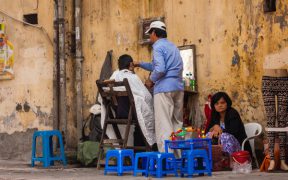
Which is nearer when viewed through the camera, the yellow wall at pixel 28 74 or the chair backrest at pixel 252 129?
the chair backrest at pixel 252 129

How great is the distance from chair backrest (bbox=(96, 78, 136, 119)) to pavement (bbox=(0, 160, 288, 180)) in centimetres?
91

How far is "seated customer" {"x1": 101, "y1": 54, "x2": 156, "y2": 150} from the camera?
9.59 meters

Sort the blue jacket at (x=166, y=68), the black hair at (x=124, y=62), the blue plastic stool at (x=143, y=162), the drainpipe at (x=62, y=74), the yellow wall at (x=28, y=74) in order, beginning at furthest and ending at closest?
1. the yellow wall at (x=28, y=74)
2. the drainpipe at (x=62, y=74)
3. the black hair at (x=124, y=62)
4. the blue jacket at (x=166, y=68)
5. the blue plastic stool at (x=143, y=162)

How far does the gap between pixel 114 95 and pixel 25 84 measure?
11.0ft

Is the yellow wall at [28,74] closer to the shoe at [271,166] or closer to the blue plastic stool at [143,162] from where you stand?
the blue plastic stool at [143,162]

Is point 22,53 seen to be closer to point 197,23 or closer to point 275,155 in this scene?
point 197,23

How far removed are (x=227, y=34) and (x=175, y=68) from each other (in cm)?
133

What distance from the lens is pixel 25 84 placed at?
12.7 meters

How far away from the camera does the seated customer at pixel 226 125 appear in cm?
932

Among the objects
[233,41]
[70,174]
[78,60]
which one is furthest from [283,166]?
[78,60]

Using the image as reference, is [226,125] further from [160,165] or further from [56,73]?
[56,73]

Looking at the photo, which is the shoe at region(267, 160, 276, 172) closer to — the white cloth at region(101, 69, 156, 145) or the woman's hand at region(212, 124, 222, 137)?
the woman's hand at region(212, 124, 222, 137)

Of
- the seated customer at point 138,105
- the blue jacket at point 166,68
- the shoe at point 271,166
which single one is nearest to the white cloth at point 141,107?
the seated customer at point 138,105

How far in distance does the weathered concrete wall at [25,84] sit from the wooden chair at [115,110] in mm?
2561
